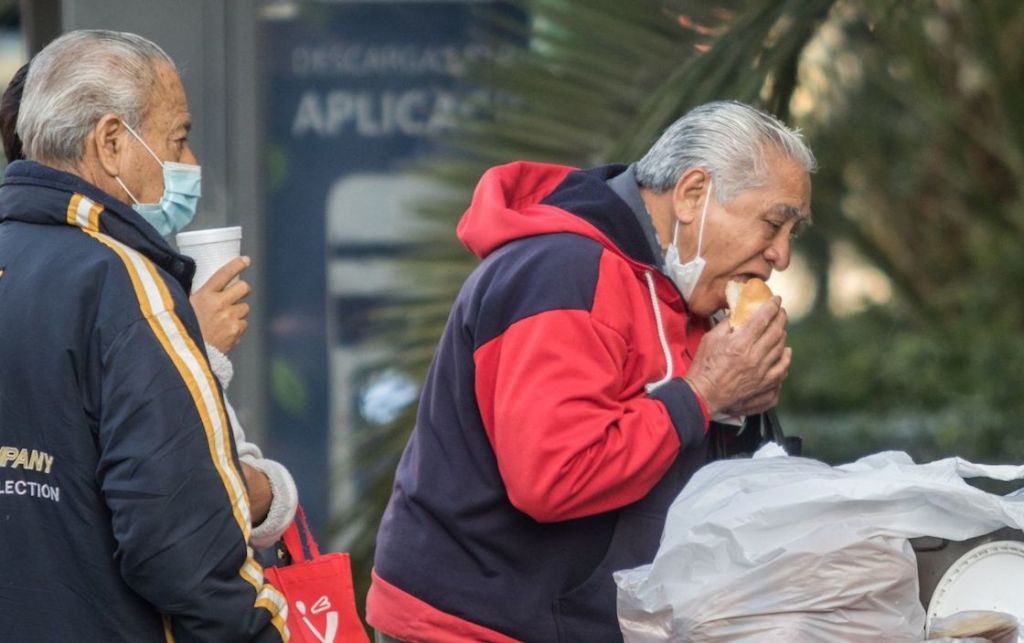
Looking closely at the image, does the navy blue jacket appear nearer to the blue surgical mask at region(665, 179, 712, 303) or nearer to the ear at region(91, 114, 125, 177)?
the ear at region(91, 114, 125, 177)

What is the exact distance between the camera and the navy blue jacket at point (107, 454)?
234cm

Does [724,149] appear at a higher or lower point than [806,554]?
higher

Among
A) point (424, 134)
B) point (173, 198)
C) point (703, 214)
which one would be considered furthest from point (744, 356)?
point (424, 134)

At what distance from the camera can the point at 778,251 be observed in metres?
2.92

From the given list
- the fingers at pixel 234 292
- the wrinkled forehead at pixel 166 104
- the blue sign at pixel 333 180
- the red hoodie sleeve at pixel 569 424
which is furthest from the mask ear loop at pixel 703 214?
the blue sign at pixel 333 180

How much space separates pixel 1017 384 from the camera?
696 centimetres

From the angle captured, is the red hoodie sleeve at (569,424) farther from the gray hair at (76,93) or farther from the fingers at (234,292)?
the gray hair at (76,93)

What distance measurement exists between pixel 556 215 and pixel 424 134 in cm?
224

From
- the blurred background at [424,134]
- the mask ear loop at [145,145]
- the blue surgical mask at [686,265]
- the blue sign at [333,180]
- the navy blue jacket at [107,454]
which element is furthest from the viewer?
the blue sign at [333,180]

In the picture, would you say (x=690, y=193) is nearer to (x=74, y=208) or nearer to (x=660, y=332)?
(x=660, y=332)

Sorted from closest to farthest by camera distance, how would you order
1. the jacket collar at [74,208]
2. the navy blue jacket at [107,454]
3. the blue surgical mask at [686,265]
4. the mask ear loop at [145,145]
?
the navy blue jacket at [107,454] < the jacket collar at [74,208] < the mask ear loop at [145,145] < the blue surgical mask at [686,265]

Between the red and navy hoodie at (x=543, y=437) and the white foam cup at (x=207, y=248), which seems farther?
the white foam cup at (x=207, y=248)

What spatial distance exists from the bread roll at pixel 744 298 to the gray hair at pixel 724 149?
0.16 m

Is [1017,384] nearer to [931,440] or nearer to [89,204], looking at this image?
[931,440]
